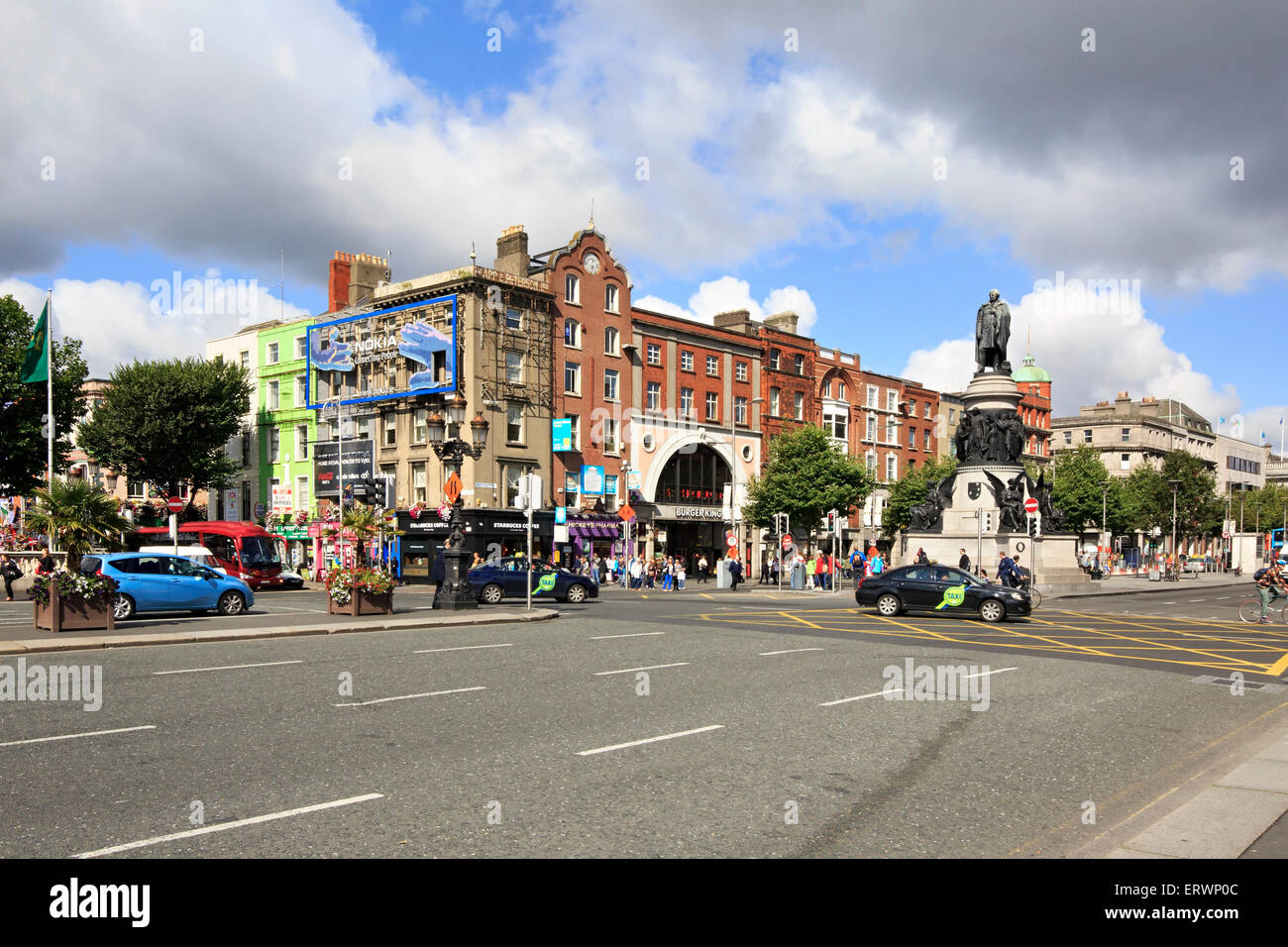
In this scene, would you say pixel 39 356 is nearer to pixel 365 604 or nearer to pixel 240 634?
pixel 365 604

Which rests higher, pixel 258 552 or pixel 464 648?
pixel 258 552

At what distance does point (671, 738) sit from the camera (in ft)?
31.0

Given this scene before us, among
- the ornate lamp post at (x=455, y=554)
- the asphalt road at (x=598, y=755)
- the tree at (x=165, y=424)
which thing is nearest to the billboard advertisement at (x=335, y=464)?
the tree at (x=165, y=424)

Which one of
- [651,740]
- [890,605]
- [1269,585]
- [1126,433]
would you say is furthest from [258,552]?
[1126,433]

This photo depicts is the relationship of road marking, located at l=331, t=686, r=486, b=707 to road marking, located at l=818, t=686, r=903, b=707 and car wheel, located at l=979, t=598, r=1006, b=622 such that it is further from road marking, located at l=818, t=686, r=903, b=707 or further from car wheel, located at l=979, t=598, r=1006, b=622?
car wheel, located at l=979, t=598, r=1006, b=622

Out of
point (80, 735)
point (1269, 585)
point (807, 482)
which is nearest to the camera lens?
point (80, 735)

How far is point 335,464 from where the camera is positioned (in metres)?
56.2

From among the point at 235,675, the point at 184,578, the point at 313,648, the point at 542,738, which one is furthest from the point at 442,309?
the point at 542,738

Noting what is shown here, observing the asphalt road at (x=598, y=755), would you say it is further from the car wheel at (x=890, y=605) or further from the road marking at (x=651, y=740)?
the car wheel at (x=890, y=605)

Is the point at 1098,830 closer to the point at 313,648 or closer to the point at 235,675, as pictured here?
the point at 235,675

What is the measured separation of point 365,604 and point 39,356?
22.7m

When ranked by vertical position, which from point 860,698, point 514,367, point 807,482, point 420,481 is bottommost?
point 860,698

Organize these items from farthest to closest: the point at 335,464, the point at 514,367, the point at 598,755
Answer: the point at 335,464 < the point at 514,367 < the point at 598,755
